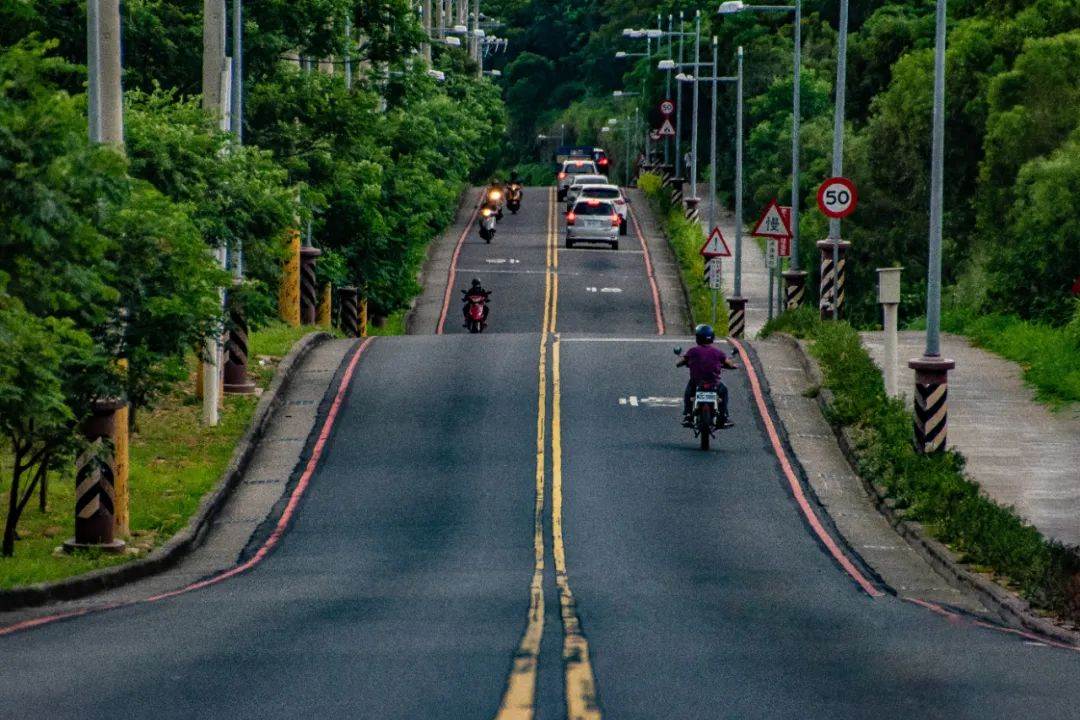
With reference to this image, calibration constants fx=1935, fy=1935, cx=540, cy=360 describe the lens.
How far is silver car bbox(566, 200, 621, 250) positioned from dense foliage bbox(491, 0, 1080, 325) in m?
8.12

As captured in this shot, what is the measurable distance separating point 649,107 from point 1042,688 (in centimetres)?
11864

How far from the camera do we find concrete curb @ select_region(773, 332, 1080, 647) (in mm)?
17172

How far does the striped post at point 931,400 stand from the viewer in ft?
86.5

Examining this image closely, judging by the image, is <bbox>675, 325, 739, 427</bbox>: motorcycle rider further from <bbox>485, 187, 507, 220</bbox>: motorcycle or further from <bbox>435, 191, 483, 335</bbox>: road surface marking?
<bbox>485, 187, 507, 220</bbox>: motorcycle

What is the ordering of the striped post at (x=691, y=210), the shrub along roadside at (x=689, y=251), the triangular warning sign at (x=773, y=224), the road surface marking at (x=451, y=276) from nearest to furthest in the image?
1. the triangular warning sign at (x=773, y=224)
2. the shrub along roadside at (x=689, y=251)
3. the road surface marking at (x=451, y=276)
4. the striped post at (x=691, y=210)

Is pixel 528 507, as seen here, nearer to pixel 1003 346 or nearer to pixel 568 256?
pixel 1003 346

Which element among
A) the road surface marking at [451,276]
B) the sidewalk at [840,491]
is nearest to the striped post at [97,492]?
the sidewalk at [840,491]

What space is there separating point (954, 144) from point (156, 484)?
43.3 metres

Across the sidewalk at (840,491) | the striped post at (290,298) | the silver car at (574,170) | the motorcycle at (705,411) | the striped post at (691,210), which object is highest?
the silver car at (574,170)

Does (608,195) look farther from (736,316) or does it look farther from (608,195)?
(736,316)

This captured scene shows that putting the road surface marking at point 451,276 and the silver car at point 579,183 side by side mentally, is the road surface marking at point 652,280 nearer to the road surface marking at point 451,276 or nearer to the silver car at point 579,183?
the silver car at point 579,183

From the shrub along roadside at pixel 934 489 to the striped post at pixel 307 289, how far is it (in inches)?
481

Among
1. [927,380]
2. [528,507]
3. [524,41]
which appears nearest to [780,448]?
[927,380]

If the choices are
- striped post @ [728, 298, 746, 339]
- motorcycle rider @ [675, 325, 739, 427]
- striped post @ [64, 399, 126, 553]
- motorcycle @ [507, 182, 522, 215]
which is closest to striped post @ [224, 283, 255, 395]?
motorcycle rider @ [675, 325, 739, 427]
